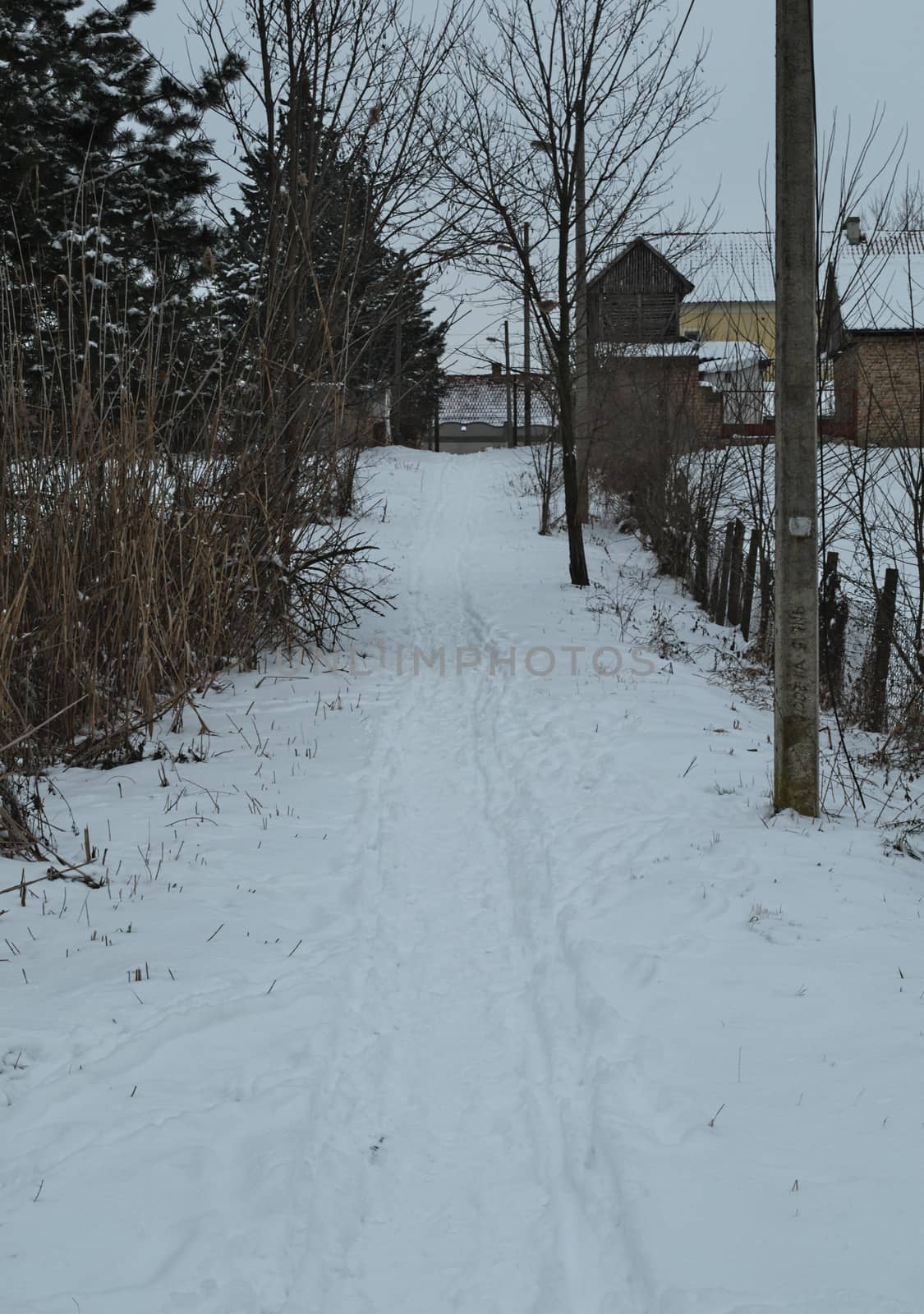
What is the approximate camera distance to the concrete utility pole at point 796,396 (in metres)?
4.89

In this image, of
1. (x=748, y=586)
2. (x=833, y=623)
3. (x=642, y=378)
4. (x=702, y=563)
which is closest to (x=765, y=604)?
(x=748, y=586)

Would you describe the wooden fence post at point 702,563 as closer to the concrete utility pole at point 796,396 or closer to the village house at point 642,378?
the village house at point 642,378

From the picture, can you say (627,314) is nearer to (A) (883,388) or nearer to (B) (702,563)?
(A) (883,388)

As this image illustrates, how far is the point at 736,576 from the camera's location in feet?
38.5

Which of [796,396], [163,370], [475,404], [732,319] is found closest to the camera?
[796,396]

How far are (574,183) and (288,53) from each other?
3.98 metres

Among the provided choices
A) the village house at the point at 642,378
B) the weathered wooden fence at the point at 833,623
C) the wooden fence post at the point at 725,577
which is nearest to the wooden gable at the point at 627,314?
the village house at the point at 642,378

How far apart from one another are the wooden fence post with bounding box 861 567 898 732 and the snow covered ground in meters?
1.94

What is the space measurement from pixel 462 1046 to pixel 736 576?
30.0 ft

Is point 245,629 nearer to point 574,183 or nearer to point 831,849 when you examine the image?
point 831,849

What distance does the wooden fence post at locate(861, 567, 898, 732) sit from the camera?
763 centimetres

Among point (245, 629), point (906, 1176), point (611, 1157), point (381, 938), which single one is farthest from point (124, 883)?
point (245, 629)

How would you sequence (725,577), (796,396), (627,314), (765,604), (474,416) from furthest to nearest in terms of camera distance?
(474,416), (627,314), (725,577), (765,604), (796,396)

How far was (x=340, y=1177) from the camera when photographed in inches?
110
